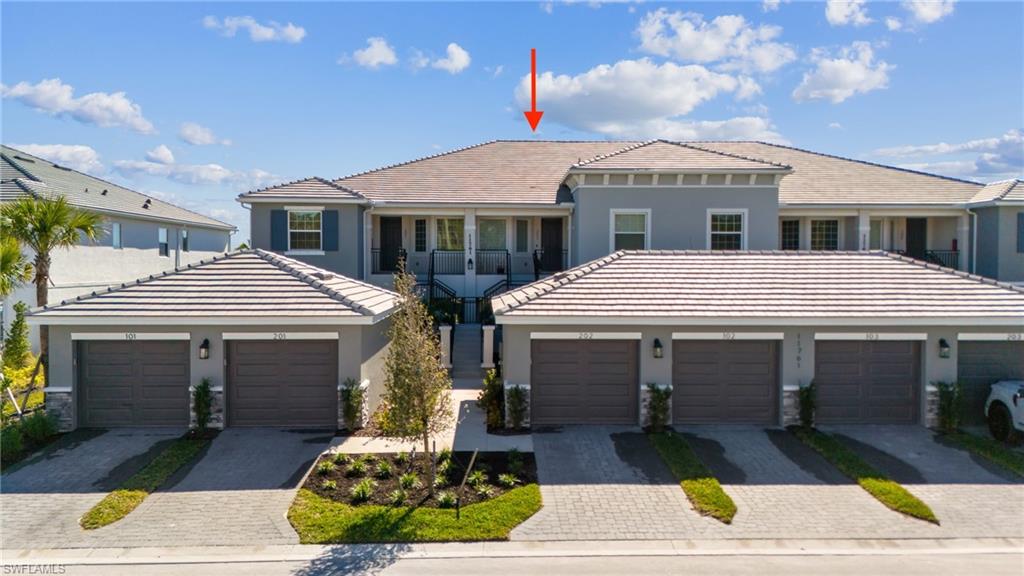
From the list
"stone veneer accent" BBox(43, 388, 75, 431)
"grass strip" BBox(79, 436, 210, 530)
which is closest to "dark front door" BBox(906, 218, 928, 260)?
"grass strip" BBox(79, 436, 210, 530)

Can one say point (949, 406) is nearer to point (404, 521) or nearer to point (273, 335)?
point (404, 521)

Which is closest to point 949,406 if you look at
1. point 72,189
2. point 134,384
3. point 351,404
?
point 351,404

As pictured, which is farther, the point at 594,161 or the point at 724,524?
the point at 594,161

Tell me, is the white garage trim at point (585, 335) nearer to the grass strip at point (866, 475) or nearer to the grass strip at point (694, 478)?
the grass strip at point (694, 478)

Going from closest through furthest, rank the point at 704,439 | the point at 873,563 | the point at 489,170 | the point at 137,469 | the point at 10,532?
the point at 873,563, the point at 10,532, the point at 137,469, the point at 704,439, the point at 489,170

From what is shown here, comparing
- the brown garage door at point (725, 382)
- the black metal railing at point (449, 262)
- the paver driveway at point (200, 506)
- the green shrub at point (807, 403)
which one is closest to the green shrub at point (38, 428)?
the paver driveway at point (200, 506)

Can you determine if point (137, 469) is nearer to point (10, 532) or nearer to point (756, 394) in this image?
point (10, 532)

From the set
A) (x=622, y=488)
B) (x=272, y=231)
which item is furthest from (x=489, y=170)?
(x=622, y=488)

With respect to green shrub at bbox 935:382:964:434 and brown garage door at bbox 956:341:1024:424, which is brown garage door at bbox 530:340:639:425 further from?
brown garage door at bbox 956:341:1024:424
